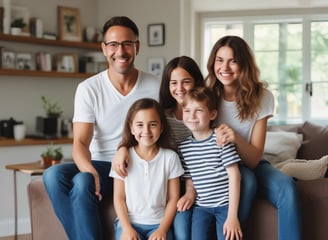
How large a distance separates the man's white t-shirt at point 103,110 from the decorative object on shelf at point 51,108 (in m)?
2.13

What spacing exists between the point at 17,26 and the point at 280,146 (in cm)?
248

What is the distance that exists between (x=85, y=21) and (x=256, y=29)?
177 cm

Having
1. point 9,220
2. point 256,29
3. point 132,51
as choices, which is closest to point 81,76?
point 9,220

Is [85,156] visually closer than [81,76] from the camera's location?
Yes

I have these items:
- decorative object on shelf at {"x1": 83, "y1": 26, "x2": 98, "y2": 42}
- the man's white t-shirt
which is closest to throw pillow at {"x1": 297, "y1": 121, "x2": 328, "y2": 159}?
the man's white t-shirt

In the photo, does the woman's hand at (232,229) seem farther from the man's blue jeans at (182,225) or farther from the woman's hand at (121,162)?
the woman's hand at (121,162)

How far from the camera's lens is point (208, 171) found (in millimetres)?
2215

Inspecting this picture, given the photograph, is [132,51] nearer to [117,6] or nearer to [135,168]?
[135,168]

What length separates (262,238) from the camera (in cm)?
231

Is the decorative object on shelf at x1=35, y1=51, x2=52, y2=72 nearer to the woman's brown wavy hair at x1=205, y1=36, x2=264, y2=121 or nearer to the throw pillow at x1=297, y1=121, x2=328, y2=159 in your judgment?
the throw pillow at x1=297, y1=121, x2=328, y2=159

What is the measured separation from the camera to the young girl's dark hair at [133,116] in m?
2.26

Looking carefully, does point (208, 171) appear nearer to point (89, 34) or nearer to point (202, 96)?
point (202, 96)

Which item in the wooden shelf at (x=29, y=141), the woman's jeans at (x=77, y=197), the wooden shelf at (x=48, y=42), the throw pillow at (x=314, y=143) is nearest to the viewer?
the woman's jeans at (x=77, y=197)

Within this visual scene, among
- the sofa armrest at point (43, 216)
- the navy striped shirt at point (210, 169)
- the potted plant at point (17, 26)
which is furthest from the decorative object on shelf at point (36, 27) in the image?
the navy striped shirt at point (210, 169)
